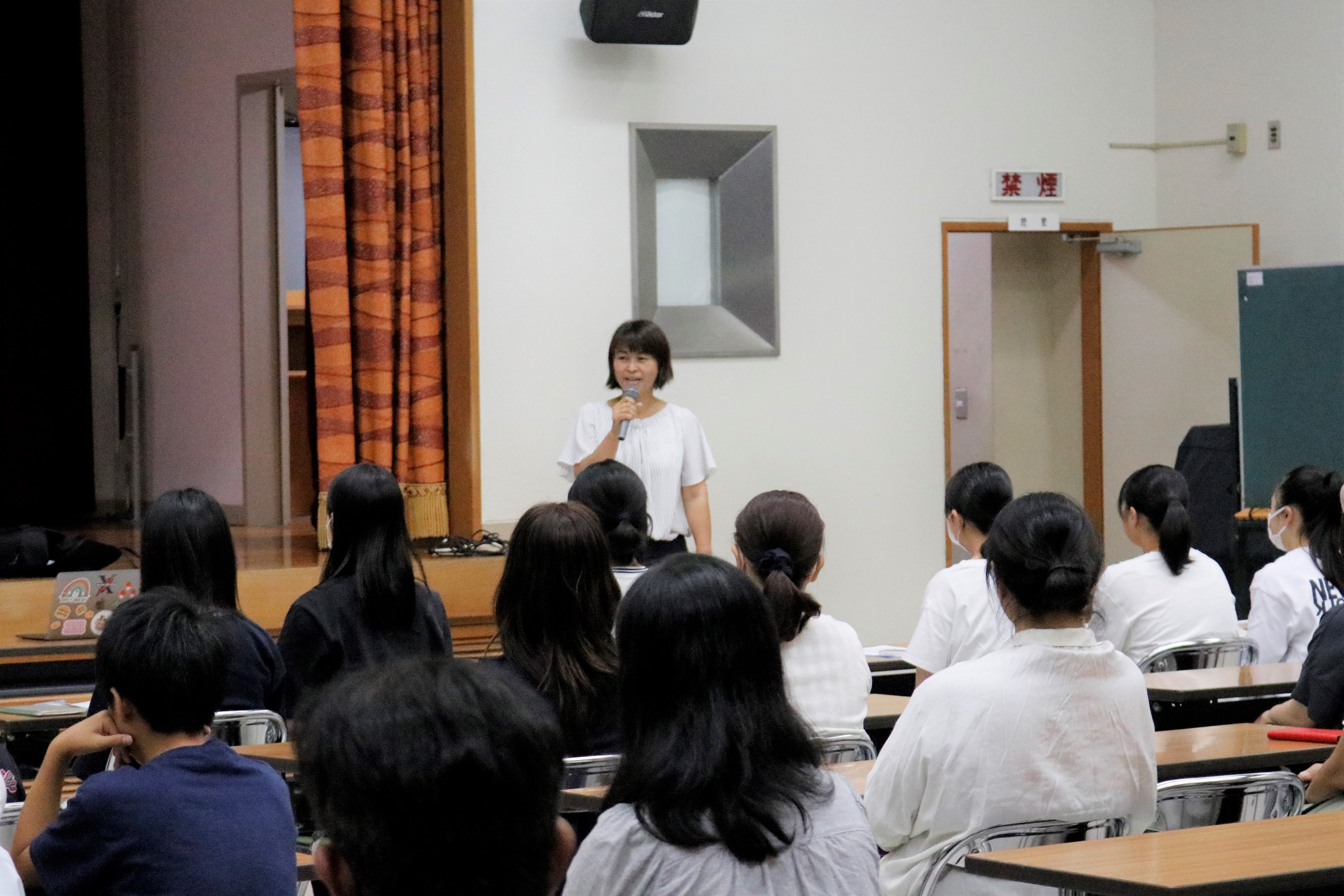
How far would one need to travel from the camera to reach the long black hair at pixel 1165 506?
4.05 meters

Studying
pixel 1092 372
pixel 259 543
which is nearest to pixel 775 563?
Result: pixel 259 543

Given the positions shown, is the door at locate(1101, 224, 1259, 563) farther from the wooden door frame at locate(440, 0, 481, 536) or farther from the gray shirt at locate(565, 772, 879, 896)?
the gray shirt at locate(565, 772, 879, 896)

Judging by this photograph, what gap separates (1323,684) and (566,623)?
1551 millimetres

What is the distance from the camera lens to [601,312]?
6281 mm

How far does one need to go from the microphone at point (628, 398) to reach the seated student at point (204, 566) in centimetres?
209

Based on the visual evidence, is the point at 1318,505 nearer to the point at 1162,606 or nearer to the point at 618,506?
the point at 1162,606

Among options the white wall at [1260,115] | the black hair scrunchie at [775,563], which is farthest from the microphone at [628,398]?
the white wall at [1260,115]

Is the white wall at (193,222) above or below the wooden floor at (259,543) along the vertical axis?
above

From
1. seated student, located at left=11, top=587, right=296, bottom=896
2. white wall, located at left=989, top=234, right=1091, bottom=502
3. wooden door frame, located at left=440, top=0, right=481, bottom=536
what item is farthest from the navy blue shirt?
white wall, located at left=989, top=234, right=1091, bottom=502

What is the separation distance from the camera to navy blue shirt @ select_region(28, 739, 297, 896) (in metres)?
1.91

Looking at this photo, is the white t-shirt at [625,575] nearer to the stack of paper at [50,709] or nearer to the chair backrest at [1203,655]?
the stack of paper at [50,709]

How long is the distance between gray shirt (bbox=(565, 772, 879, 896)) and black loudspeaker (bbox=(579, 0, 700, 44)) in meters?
4.85

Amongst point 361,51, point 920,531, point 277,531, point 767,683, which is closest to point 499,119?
point 361,51

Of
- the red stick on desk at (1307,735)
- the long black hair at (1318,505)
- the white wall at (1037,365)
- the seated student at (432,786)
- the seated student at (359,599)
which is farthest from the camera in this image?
the white wall at (1037,365)
